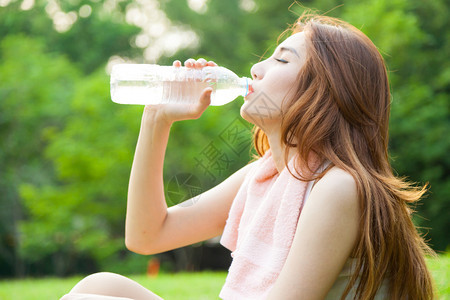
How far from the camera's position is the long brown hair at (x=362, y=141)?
1.57m

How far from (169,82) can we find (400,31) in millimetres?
12590

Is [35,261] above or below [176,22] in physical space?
below

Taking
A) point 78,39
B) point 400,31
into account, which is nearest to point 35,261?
point 78,39

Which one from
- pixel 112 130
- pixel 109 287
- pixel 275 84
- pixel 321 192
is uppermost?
pixel 275 84

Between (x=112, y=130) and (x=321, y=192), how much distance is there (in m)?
13.3

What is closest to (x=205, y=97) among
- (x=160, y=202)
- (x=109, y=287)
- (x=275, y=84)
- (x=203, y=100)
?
(x=203, y=100)

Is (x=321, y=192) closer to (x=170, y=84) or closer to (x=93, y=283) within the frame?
(x=93, y=283)

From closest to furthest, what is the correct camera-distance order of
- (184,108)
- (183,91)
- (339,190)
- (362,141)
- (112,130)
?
(339,190) < (362,141) < (184,108) < (183,91) < (112,130)

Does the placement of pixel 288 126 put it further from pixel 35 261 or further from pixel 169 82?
pixel 35 261

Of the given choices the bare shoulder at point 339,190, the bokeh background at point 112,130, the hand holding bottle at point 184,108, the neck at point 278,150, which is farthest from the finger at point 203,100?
the bokeh background at point 112,130

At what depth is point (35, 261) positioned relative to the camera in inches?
662

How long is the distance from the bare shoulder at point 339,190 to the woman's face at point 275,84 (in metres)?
0.34

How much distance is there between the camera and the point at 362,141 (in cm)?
169

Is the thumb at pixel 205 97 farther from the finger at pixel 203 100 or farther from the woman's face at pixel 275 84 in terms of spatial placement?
the woman's face at pixel 275 84
